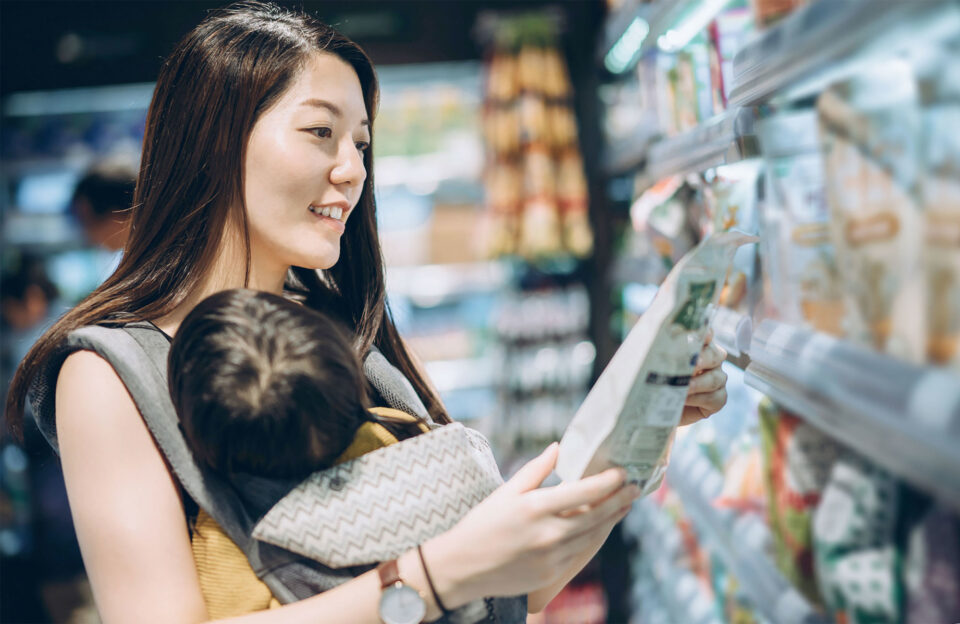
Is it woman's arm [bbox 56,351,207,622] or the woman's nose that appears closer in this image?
woman's arm [bbox 56,351,207,622]

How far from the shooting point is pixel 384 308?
1412mm

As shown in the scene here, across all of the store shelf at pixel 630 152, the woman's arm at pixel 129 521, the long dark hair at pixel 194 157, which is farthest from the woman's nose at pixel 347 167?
the store shelf at pixel 630 152

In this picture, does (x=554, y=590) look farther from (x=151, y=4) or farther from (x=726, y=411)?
(x=151, y=4)

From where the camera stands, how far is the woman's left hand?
1.04 metres

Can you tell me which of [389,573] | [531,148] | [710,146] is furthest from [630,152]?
[389,573]

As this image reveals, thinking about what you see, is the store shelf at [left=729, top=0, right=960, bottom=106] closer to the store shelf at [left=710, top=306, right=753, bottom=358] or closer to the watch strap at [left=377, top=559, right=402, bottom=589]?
the store shelf at [left=710, top=306, right=753, bottom=358]

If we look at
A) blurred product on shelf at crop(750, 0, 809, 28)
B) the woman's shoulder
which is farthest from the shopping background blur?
the woman's shoulder

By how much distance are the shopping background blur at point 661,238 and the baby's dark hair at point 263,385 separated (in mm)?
517

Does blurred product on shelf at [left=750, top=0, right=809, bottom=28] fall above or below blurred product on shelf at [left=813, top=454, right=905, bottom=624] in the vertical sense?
above

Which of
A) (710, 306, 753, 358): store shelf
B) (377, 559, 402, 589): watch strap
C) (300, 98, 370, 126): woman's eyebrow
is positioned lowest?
(377, 559, 402, 589): watch strap

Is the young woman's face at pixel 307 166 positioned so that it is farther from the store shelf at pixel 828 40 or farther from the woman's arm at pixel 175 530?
the store shelf at pixel 828 40

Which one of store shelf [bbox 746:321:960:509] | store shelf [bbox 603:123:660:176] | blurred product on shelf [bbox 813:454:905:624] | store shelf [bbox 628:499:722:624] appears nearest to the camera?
store shelf [bbox 746:321:960:509]

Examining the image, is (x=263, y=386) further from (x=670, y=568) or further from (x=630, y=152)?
(x=630, y=152)

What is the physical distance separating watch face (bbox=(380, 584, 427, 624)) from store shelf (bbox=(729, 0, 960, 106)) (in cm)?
72
